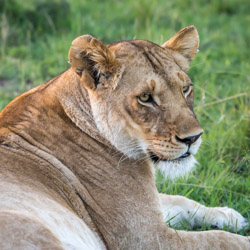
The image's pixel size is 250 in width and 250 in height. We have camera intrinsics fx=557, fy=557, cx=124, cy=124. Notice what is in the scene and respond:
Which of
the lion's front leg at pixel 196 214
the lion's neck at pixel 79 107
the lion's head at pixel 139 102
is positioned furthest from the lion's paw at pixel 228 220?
the lion's neck at pixel 79 107

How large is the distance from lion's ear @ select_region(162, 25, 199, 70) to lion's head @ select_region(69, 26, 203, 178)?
0.26 meters

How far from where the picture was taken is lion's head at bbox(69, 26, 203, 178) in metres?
2.83

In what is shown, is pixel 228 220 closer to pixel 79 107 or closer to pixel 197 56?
pixel 79 107

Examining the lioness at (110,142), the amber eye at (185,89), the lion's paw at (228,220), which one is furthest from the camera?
the lion's paw at (228,220)

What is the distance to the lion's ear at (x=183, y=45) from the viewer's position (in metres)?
3.24

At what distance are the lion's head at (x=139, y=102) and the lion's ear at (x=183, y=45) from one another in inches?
10.3

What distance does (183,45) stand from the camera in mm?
3270

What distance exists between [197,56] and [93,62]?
287cm

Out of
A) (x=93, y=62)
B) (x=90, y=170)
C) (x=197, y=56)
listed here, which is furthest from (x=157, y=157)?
(x=197, y=56)

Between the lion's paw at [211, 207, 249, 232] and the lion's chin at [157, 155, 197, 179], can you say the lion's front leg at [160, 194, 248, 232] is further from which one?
the lion's chin at [157, 155, 197, 179]

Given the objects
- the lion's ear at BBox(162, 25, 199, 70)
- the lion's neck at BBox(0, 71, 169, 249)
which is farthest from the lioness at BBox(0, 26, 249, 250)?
the lion's ear at BBox(162, 25, 199, 70)

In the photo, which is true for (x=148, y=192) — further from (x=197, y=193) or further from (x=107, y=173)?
(x=197, y=193)

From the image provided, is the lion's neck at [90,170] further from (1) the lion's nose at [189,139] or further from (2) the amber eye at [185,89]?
(2) the amber eye at [185,89]

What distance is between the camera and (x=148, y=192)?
9.54ft
